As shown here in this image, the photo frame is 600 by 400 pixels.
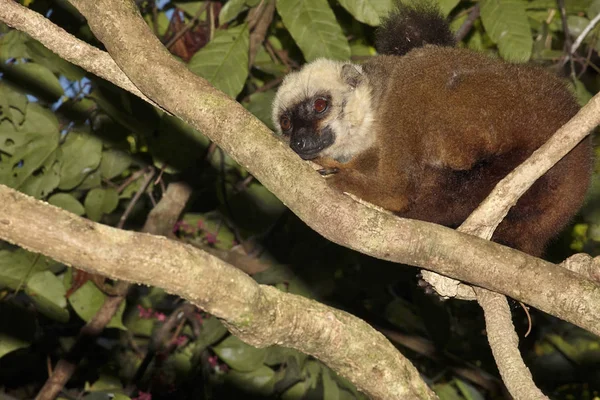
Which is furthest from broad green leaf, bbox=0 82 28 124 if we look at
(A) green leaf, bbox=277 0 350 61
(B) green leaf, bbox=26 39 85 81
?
(A) green leaf, bbox=277 0 350 61

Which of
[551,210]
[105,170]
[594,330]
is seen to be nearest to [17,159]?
[105,170]

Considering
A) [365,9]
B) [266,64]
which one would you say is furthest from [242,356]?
[365,9]

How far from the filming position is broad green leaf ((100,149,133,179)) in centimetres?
516

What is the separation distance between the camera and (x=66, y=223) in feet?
6.48

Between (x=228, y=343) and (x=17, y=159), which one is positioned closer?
(x=17, y=159)

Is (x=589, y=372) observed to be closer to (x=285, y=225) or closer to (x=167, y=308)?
(x=285, y=225)

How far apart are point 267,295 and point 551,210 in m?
1.77

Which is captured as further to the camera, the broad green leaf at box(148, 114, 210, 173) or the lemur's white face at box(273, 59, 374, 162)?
the broad green leaf at box(148, 114, 210, 173)

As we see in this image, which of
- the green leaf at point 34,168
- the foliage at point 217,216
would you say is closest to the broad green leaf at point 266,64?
the foliage at point 217,216

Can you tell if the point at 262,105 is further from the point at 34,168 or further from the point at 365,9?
the point at 34,168

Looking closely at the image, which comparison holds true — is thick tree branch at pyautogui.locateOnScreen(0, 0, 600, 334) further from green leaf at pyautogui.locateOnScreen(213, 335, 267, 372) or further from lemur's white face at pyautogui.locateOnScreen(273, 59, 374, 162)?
green leaf at pyautogui.locateOnScreen(213, 335, 267, 372)

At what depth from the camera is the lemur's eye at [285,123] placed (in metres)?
4.53

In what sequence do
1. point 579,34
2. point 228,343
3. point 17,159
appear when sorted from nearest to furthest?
point 17,159, point 228,343, point 579,34

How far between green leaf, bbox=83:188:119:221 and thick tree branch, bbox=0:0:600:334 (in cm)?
226
